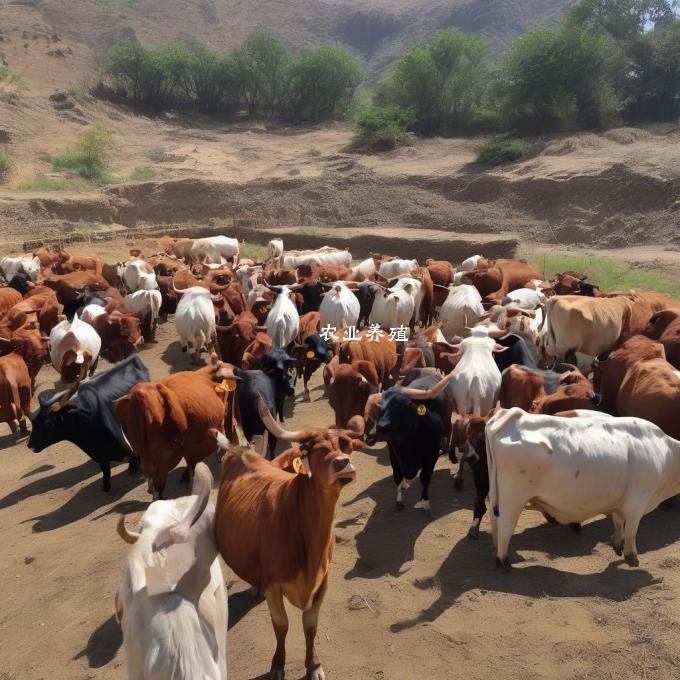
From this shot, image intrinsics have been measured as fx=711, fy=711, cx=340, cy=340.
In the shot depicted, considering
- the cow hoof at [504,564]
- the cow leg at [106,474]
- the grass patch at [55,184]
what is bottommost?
the cow leg at [106,474]

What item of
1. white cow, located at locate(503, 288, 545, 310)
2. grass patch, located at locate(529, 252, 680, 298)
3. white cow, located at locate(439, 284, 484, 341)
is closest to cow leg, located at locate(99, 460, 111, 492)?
white cow, located at locate(439, 284, 484, 341)

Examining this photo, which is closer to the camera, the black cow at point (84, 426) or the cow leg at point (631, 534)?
the cow leg at point (631, 534)

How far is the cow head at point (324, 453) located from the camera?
3885mm

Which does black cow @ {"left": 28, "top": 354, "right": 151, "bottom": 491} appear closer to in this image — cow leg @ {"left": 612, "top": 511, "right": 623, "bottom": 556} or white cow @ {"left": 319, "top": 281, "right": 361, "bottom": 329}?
cow leg @ {"left": 612, "top": 511, "right": 623, "bottom": 556}

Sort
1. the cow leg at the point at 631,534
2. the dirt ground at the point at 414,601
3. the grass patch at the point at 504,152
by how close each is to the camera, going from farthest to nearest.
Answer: the grass patch at the point at 504,152 < the cow leg at the point at 631,534 < the dirt ground at the point at 414,601

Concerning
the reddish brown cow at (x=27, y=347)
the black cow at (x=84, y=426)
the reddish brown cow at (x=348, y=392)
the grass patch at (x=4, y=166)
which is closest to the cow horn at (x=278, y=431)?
the reddish brown cow at (x=348, y=392)

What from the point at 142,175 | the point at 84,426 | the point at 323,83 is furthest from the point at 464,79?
the point at 84,426

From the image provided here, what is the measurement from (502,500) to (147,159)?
38.7 metres

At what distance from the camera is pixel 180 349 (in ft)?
45.0

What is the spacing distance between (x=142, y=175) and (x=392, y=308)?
1044 inches

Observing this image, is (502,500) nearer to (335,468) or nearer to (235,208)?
(335,468)

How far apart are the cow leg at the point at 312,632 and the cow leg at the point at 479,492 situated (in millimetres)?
2079

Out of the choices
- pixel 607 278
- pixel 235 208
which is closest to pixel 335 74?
pixel 235 208

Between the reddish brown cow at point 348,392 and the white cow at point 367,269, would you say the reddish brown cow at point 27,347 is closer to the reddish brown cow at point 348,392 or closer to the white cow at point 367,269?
the reddish brown cow at point 348,392
